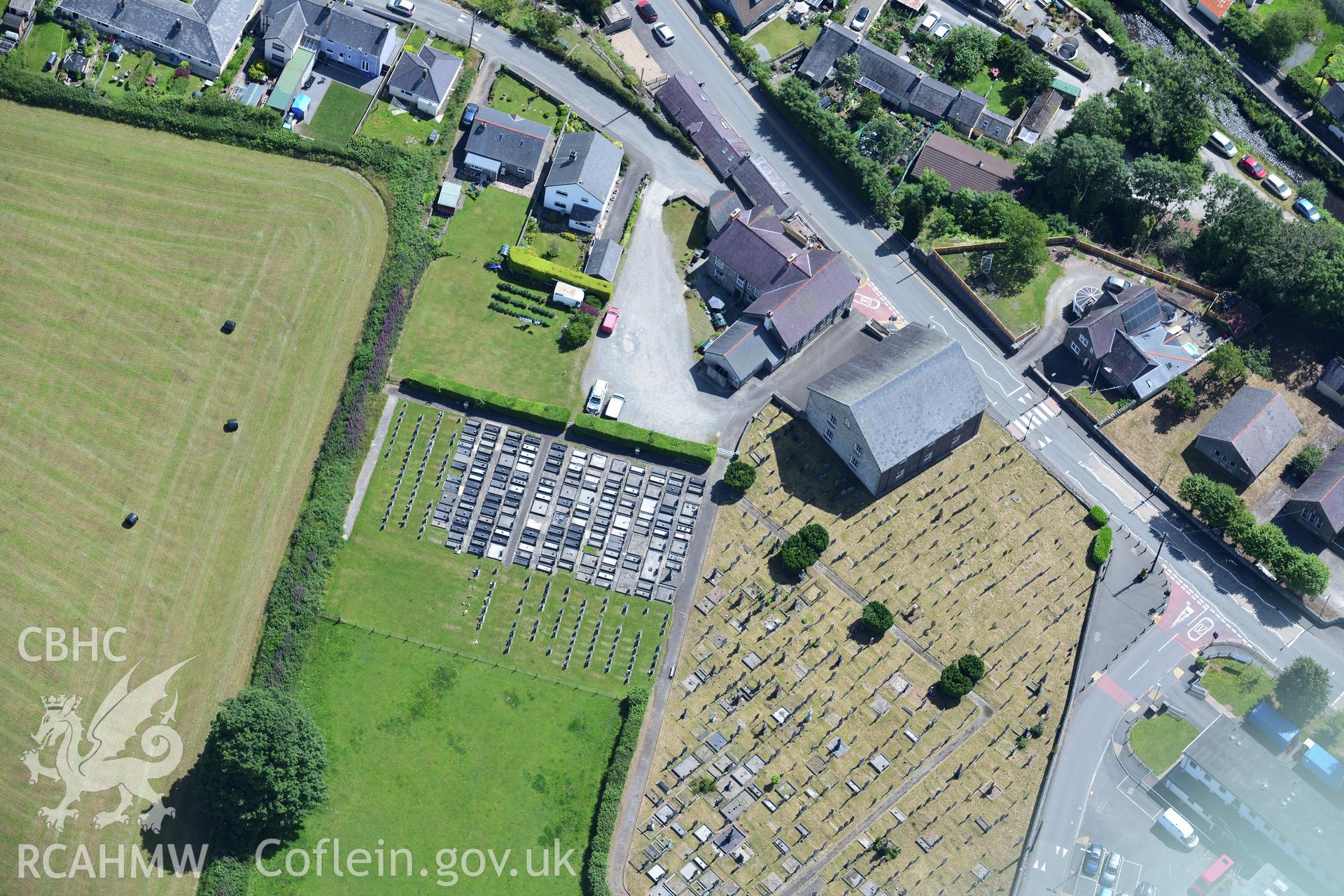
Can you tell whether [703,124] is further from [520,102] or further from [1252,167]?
[1252,167]

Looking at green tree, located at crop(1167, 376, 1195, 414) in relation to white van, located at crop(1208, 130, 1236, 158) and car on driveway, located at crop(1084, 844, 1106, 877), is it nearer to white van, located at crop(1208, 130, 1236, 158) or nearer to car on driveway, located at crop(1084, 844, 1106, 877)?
white van, located at crop(1208, 130, 1236, 158)

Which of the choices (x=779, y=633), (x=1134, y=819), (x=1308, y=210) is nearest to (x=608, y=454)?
(x=779, y=633)

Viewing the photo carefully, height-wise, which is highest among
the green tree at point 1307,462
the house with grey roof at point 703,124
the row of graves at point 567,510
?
the green tree at point 1307,462

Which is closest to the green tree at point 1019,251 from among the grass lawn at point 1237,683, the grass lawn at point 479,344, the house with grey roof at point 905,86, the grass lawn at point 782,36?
the house with grey roof at point 905,86

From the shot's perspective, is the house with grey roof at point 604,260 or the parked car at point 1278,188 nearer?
the house with grey roof at point 604,260

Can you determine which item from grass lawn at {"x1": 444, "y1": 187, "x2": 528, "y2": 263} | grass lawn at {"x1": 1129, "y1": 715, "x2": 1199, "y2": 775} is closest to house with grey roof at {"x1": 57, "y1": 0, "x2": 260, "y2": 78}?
grass lawn at {"x1": 444, "y1": 187, "x2": 528, "y2": 263}

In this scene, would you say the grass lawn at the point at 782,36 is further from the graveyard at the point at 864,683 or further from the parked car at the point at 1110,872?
the parked car at the point at 1110,872

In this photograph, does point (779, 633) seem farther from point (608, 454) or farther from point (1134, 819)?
point (1134, 819)
